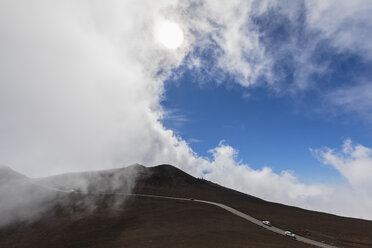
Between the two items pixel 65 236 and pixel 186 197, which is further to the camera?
pixel 186 197

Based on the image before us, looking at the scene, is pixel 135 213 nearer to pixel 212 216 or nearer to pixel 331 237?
pixel 212 216

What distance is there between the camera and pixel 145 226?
205ft

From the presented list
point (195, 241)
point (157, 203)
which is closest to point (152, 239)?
point (195, 241)

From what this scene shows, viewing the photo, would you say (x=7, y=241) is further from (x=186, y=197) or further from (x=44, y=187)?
(x=186, y=197)

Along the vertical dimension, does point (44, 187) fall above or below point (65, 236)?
above

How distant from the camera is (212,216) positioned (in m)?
71.2

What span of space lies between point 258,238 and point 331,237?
23.9 meters

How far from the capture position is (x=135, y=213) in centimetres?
7456

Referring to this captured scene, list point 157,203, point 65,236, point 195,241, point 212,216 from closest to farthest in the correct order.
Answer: point 195,241, point 65,236, point 212,216, point 157,203

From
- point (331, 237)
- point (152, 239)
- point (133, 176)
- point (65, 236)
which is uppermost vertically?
point (133, 176)

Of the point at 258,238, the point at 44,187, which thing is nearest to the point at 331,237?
A: the point at 258,238

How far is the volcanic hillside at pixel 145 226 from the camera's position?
52.6m

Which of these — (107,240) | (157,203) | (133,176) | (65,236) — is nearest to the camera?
(107,240)

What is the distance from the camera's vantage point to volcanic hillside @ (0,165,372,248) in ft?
173
